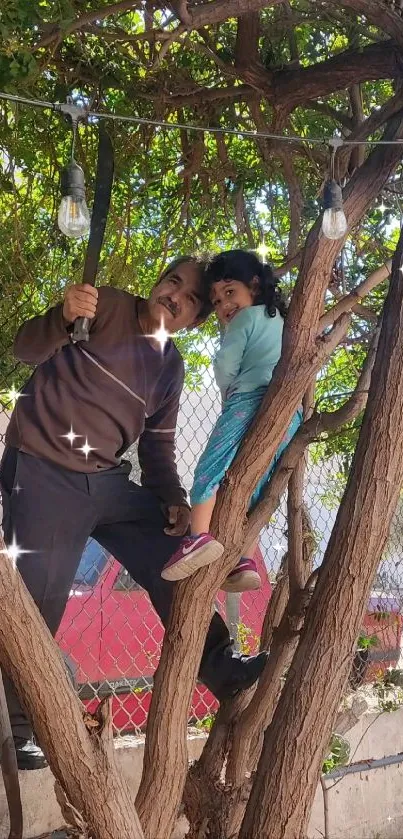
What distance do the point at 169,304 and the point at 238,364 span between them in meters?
0.25

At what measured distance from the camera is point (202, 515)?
6.70 feet

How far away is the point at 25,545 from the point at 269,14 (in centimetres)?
181

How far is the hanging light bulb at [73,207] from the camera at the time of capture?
1.52 metres

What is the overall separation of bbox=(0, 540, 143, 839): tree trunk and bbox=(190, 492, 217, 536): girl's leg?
527 mm

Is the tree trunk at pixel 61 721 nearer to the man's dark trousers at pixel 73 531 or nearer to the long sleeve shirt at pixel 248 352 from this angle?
the man's dark trousers at pixel 73 531

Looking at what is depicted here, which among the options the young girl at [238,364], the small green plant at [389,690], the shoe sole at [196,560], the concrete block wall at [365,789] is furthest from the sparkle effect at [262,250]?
the small green plant at [389,690]

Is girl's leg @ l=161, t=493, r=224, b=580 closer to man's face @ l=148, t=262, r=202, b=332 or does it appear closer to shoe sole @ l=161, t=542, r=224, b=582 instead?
shoe sole @ l=161, t=542, r=224, b=582

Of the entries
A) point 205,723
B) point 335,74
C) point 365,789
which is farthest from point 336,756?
point 335,74

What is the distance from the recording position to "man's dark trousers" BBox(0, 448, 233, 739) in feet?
6.54

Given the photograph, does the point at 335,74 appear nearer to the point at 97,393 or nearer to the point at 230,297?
the point at 230,297

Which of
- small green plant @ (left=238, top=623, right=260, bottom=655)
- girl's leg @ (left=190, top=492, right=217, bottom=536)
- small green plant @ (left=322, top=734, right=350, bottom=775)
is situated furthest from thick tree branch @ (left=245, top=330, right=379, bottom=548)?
small green plant @ (left=322, top=734, right=350, bottom=775)

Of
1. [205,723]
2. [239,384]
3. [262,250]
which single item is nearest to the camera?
[239,384]

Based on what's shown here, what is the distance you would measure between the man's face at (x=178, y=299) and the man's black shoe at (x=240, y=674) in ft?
2.98

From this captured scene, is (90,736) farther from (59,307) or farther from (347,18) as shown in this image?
(347,18)
